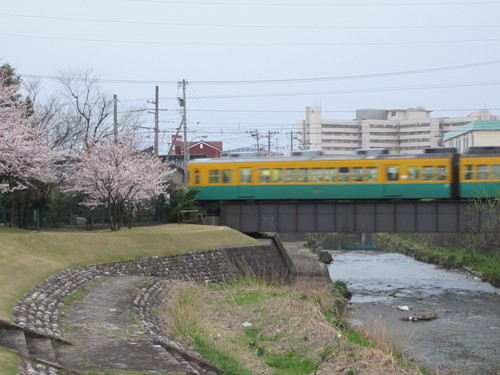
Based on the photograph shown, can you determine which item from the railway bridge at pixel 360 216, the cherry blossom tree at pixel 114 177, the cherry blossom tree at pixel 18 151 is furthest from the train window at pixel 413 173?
the cherry blossom tree at pixel 18 151

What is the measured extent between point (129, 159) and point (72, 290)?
2013cm

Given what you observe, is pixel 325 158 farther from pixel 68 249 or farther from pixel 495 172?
pixel 68 249

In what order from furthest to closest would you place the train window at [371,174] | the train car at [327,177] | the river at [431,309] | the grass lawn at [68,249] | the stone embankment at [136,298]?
the train window at [371,174] < the train car at [327,177] < the river at [431,309] < the grass lawn at [68,249] < the stone embankment at [136,298]

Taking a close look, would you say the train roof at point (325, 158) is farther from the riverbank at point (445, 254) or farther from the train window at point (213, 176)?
the riverbank at point (445, 254)

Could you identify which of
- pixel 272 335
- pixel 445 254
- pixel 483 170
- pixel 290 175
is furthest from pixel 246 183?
pixel 272 335

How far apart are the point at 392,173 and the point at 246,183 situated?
823 cm

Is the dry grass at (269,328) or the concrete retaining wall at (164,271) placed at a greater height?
the concrete retaining wall at (164,271)

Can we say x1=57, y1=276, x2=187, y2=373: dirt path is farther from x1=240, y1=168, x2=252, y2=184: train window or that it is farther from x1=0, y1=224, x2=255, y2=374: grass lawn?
x1=240, y1=168, x2=252, y2=184: train window

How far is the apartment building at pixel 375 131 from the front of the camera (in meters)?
137

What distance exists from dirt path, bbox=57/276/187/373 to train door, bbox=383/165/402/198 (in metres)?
21.6

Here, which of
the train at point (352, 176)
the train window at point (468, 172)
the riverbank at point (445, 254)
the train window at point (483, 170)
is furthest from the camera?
the riverbank at point (445, 254)

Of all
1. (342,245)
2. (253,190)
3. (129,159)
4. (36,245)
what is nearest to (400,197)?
(253,190)

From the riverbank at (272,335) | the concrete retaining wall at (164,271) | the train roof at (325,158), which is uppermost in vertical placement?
the train roof at (325,158)

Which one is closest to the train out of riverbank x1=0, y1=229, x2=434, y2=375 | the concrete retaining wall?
the concrete retaining wall
